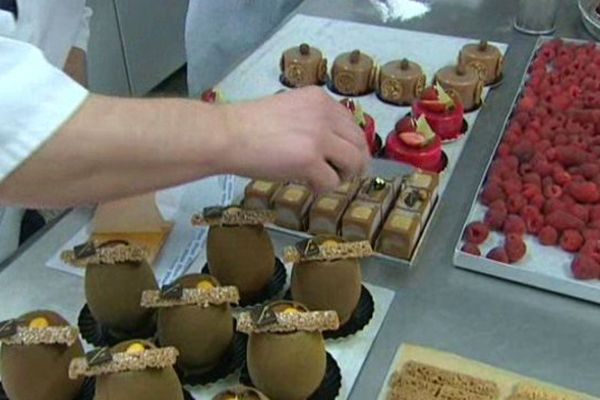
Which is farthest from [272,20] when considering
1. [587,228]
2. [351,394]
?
[351,394]

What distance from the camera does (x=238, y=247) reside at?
715 mm

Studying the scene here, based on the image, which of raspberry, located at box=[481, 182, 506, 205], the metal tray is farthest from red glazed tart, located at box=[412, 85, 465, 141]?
raspberry, located at box=[481, 182, 506, 205]

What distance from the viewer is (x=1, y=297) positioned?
774mm

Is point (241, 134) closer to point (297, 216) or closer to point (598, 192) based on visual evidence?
point (297, 216)

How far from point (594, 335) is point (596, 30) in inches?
24.9

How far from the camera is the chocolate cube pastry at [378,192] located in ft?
2.72

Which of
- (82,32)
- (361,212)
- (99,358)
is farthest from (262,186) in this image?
(82,32)

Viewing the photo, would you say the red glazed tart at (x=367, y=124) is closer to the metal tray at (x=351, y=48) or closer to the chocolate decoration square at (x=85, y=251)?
the metal tray at (x=351, y=48)

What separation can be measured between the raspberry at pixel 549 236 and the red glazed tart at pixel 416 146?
166mm

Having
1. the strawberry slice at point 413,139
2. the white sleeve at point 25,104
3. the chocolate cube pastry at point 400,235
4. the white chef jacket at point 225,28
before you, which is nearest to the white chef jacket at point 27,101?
the white sleeve at point 25,104

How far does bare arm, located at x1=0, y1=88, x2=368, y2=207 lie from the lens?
→ 0.56 meters

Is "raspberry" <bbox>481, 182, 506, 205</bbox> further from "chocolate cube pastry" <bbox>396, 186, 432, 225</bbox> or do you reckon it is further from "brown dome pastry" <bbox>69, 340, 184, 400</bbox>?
"brown dome pastry" <bbox>69, 340, 184, 400</bbox>

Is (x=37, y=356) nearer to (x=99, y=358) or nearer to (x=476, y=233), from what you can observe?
(x=99, y=358)

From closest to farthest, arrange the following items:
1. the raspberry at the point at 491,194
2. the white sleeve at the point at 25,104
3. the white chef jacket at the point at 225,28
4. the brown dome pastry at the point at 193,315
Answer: the white sleeve at the point at 25,104
the brown dome pastry at the point at 193,315
the raspberry at the point at 491,194
the white chef jacket at the point at 225,28
